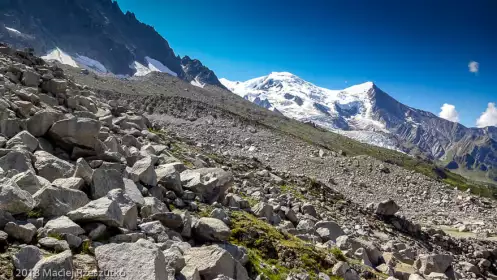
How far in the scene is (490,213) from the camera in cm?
3616

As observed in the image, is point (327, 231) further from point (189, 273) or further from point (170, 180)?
point (189, 273)

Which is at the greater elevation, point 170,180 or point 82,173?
point 82,173

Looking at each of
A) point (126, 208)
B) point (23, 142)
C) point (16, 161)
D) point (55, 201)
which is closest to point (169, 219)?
point (126, 208)

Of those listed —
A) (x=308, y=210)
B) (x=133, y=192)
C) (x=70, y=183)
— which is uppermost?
(x=70, y=183)

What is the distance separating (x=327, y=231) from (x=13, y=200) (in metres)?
13.1

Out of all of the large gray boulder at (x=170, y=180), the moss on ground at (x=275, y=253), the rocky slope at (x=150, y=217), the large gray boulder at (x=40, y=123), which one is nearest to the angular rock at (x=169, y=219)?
the rocky slope at (x=150, y=217)

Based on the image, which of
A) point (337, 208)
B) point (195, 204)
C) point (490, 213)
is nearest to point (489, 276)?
point (337, 208)

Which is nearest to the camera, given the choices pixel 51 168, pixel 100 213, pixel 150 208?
pixel 100 213

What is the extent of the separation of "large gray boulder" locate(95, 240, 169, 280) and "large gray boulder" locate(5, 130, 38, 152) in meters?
5.63

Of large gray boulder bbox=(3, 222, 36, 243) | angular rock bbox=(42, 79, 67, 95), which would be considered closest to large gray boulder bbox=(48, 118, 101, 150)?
large gray boulder bbox=(3, 222, 36, 243)

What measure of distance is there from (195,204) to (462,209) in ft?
110

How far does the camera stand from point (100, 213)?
771cm

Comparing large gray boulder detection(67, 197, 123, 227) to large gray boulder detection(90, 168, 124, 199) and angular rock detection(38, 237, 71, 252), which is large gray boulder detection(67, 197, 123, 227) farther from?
large gray boulder detection(90, 168, 124, 199)

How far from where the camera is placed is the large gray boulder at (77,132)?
12258 millimetres
